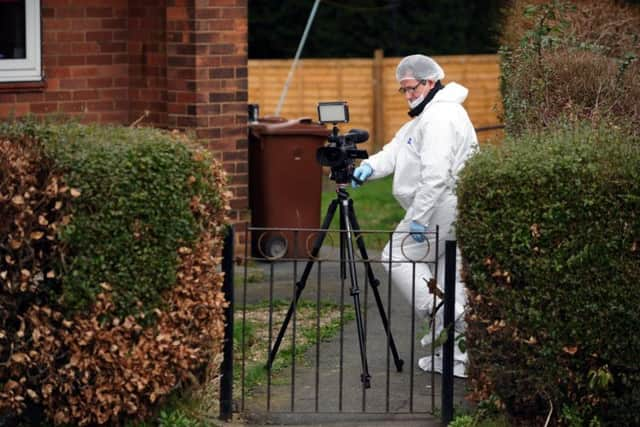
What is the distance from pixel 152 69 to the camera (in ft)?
32.2

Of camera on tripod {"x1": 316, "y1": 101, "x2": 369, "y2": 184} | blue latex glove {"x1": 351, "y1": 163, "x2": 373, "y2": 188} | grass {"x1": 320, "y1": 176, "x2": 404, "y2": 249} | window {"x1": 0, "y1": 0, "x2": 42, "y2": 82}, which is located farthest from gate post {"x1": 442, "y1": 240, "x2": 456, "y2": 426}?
grass {"x1": 320, "y1": 176, "x2": 404, "y2": 249}

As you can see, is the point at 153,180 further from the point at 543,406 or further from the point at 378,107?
the point at 378,107

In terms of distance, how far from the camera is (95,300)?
17.7 ft

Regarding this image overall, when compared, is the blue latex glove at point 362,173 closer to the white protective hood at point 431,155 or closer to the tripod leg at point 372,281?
the white protective hood at point 431,155

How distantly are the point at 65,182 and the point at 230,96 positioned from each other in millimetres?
4491

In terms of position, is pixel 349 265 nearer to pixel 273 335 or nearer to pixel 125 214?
A: pixel 273 335

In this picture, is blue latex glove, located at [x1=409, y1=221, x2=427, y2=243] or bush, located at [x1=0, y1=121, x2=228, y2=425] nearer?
bush, located at [x1=0, y1=121, x2=228, y2=425]

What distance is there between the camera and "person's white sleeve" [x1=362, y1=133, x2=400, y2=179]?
720 centimetres

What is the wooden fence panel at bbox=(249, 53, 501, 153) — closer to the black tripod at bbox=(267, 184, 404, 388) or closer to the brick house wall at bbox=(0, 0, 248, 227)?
the brick house wall at bbox=(0, 0, 248, 227)

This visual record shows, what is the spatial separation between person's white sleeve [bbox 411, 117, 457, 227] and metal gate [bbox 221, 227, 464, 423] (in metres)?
0.18

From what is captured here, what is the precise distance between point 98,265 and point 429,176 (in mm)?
2161

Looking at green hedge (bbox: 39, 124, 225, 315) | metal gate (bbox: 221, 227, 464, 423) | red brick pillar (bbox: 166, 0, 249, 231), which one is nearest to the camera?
green hedge (bbox: 39, 124, 225, 315)

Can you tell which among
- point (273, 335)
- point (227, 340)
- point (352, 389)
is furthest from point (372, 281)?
point (273, 335)

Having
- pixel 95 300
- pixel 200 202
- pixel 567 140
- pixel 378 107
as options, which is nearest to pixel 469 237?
pixel 567 140
